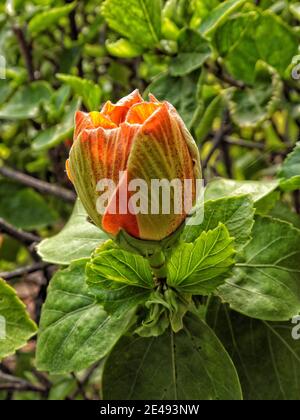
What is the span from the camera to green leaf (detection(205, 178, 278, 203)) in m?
0.97

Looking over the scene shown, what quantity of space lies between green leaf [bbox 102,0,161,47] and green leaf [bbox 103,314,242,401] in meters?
0.50

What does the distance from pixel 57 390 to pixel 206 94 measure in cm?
75

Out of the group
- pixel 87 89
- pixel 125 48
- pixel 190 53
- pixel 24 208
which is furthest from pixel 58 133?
pixel 24 208

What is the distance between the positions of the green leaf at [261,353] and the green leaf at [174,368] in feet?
0.28

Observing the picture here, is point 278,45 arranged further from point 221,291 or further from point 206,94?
point 221,291

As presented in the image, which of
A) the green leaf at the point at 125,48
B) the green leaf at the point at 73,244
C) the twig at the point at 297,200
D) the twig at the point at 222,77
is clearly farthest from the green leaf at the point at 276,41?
the green leaf at the point at 73,244

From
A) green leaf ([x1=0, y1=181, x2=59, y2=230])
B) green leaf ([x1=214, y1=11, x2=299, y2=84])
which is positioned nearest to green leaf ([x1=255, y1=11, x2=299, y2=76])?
green leaf ([x1=214, y1=11, x2=299, y2=84])

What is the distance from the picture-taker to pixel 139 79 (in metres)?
1.76

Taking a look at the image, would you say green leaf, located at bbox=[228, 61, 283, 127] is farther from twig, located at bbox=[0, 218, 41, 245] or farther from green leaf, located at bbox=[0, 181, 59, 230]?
green leaf, located at bbox=[0, 181, 59, 230]

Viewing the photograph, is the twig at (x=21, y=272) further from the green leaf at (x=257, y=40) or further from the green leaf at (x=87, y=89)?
the green leaf at (x=257, y=40)

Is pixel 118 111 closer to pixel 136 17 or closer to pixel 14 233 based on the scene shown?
pixel 136 17

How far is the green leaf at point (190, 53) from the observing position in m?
1.09

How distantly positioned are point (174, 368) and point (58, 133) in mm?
597
